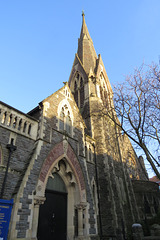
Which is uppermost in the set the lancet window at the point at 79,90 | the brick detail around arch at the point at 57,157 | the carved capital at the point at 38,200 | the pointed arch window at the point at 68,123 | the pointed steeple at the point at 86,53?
the pointed steeple at the point at 86,53

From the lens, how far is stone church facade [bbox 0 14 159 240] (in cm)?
798

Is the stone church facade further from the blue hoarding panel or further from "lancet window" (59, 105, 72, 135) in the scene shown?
the blue hoarding panel

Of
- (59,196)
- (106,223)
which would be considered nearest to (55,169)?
(59,196)

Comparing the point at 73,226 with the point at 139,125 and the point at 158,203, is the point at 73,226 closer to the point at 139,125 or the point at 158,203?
the point at 139,125

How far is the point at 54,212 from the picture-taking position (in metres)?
9.66

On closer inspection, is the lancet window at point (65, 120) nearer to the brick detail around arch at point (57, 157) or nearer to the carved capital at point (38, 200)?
the brick detail around arch at point (57, 157)

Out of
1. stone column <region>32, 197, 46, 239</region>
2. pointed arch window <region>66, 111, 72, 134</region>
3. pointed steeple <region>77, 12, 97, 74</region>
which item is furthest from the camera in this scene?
pointed steeple <region>77, 12, 97, 74</region>

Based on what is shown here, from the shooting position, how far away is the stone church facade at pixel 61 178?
314 inches

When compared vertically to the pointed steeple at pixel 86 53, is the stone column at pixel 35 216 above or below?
below

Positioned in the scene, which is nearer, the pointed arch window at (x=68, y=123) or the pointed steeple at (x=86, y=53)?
the pointed arch window at (x=68, y=123)

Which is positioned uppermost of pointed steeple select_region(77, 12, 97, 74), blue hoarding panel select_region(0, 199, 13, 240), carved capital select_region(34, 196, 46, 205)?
pointed steeple select_region(77, 12, 97, 74)

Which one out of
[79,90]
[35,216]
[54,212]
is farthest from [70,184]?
[79,90]

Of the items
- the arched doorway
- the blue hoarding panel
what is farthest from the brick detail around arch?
the blue hoarding panel

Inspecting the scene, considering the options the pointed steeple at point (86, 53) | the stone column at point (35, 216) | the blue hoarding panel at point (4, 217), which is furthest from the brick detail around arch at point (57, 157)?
the pointed steeple at point (86, 53)
